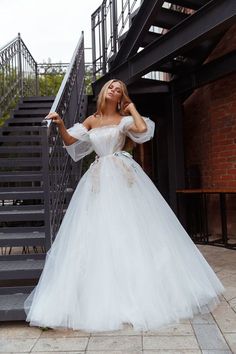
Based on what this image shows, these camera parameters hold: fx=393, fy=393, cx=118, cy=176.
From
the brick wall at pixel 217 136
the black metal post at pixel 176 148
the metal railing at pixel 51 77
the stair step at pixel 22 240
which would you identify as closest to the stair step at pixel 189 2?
the brick wall at pixel 217 136

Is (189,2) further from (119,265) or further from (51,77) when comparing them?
(51,77)

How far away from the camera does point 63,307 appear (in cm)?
271

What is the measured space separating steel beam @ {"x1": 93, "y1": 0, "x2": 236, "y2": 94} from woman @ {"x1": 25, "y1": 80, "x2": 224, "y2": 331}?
51.5 inches

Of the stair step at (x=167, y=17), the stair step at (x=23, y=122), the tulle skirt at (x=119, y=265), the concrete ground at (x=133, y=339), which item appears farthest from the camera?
the stair step at (x=23, y=122)

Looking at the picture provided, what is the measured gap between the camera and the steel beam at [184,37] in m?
3.66

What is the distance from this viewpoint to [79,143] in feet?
10.8

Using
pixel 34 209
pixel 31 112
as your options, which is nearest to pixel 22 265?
pixel 34 209

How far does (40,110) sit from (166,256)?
4809 mm

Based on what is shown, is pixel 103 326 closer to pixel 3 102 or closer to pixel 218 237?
pixel 218 237

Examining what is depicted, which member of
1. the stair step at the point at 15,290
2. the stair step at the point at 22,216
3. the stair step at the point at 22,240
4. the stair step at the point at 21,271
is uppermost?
the stair step at the point at 22,216

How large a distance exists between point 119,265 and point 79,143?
1086 millimetres

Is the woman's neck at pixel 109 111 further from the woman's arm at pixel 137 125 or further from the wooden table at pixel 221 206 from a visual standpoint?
the wooden table at pixel 221 206

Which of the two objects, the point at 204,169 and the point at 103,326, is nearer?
the point at 103,326

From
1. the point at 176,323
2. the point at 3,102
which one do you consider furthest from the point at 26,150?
the point at 176,323
